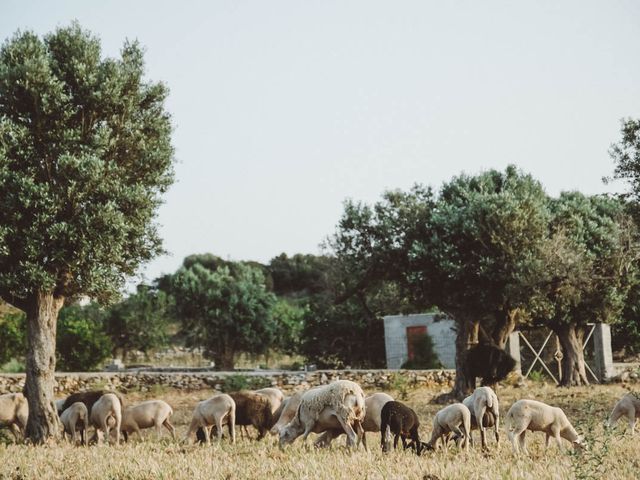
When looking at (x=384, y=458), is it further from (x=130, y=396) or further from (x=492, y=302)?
(x=130, y=396)

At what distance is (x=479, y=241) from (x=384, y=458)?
663 inches

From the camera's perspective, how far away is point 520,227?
1009 inches

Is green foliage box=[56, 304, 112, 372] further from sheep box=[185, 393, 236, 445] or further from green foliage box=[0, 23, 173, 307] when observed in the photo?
sheep box=[185, 393, 236, 445]

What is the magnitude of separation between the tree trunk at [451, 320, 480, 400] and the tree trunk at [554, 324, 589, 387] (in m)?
9.08

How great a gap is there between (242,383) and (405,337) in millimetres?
12177

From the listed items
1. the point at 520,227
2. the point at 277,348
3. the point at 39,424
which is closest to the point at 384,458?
the point at 39,424

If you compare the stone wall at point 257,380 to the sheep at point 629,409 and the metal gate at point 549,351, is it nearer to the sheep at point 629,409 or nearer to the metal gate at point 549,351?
the metal gate at point 549,351

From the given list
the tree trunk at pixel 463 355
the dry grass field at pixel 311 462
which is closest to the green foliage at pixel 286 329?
the tree trunk at pixel 463 355

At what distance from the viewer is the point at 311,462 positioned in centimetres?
1027

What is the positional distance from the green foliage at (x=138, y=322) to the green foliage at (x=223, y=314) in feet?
9.56

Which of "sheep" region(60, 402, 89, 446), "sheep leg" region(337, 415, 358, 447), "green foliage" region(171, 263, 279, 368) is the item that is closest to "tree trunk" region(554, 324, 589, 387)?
"green foliage" region(171, 263, 279, 368)

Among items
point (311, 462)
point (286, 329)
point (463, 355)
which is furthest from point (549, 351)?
point (311, 462)

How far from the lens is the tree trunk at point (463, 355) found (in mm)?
27391

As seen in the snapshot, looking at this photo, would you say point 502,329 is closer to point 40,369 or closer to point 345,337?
point 345,337
